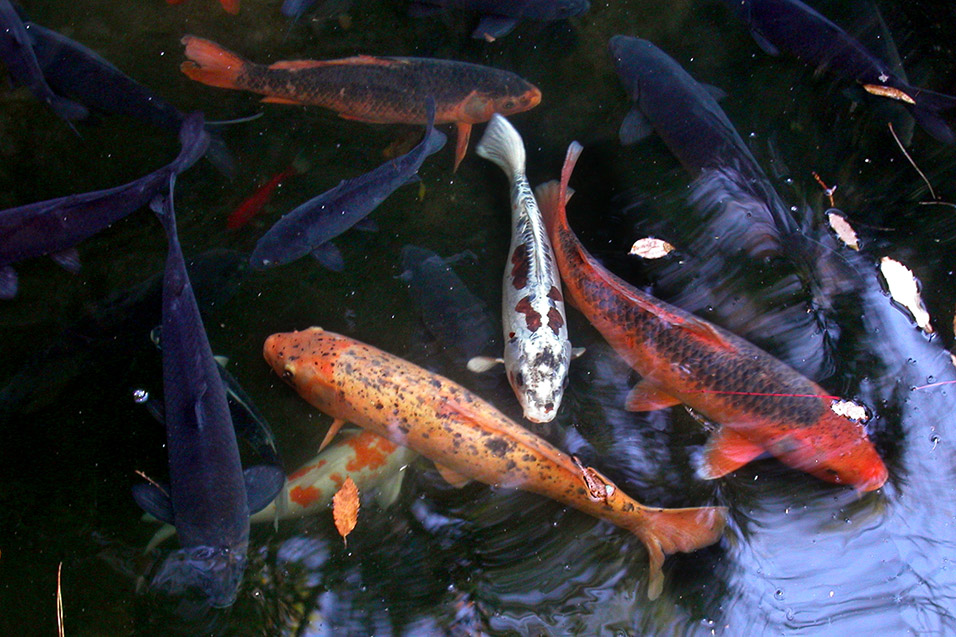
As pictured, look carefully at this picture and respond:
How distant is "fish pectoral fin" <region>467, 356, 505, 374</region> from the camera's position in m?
3.67

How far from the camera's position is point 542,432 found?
11.9 feet

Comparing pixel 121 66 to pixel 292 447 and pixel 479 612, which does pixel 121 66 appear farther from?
pixel 479 612

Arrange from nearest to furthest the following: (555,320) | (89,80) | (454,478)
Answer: (454,478), (555,320), (89,80)

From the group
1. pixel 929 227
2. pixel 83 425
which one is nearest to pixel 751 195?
pixel 929 227

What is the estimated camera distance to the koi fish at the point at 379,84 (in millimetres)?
4129

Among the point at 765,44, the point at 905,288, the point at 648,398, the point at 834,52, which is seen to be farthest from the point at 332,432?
the point at 834,52

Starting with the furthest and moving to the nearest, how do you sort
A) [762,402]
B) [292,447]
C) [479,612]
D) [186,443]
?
1. [292,447]
2. [762,402]
3. [479,612]
4. [186,443]

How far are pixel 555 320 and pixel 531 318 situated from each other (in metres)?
0.14

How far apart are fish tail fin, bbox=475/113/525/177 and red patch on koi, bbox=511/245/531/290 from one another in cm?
63

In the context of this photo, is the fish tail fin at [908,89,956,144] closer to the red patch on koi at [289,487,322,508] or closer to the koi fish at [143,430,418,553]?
the koi fish at [143,430,418,553]

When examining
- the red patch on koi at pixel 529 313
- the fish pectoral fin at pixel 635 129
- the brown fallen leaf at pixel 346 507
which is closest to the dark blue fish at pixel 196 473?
the brown fallen leaf at pixel 346 507

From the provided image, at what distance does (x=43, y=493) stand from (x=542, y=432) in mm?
2746

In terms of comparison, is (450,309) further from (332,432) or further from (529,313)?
(332,432)

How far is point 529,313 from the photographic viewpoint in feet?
11.7
